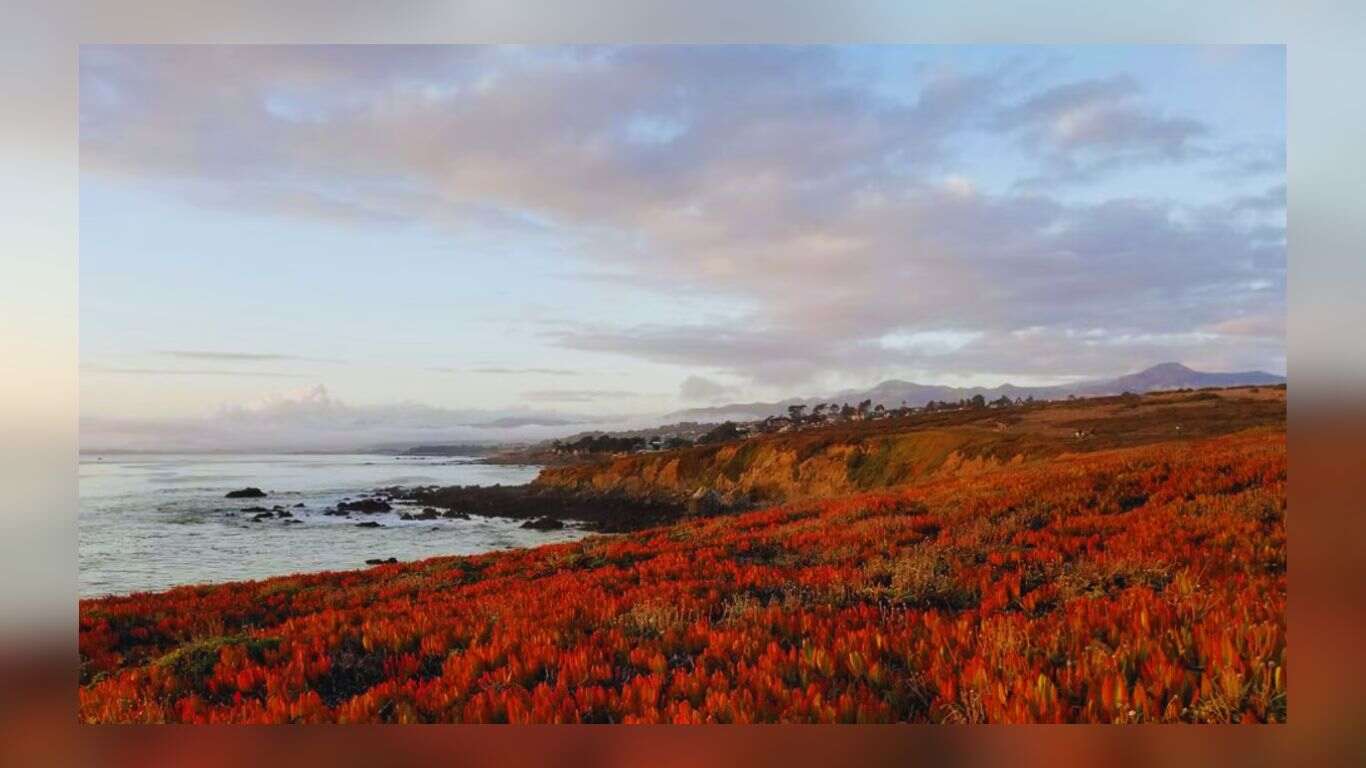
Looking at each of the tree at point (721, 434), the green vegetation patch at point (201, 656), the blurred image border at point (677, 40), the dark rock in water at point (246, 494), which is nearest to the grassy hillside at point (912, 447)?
the tree at point (721, 434)

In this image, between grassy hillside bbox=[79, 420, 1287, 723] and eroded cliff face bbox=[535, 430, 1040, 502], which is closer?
grassy hillside bbox=[79, 420, 1287, 723]

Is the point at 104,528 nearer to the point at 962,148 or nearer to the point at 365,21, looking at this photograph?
the point at 365,21

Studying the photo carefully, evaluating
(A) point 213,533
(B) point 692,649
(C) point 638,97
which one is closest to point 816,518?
(B) point 692,649

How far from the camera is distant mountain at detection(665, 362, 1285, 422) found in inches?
306

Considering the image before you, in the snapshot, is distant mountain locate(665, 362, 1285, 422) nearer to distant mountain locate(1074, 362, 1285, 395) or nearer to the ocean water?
distant mountain locate(1074, 362, 1285, 395)

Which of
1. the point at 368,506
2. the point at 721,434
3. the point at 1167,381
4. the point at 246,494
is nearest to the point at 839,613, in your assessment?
the point at 721,434

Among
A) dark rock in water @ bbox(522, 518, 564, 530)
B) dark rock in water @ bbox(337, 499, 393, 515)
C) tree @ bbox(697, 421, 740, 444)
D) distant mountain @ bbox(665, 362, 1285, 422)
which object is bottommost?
dark rock in water @ bbox(522, 518, 564, 530)

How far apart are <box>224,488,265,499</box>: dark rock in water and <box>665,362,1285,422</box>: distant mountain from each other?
4.06 meters

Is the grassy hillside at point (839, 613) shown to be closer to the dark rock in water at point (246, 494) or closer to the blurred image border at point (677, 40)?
the blurred image border at point (677, 40)

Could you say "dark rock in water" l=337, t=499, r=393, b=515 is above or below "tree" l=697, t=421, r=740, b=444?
below

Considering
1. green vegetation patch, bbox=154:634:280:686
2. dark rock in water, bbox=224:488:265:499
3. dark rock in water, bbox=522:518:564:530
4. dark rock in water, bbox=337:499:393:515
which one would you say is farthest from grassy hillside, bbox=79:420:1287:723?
dark rock in water, bbox=224:488:265:499

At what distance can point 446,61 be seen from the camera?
25.7ft

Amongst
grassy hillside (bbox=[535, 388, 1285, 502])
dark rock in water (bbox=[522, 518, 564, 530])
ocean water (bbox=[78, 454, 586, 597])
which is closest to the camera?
ocean water (bbox=[78, 454, 586, 597])

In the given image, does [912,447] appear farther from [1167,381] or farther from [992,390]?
[1167,381]
